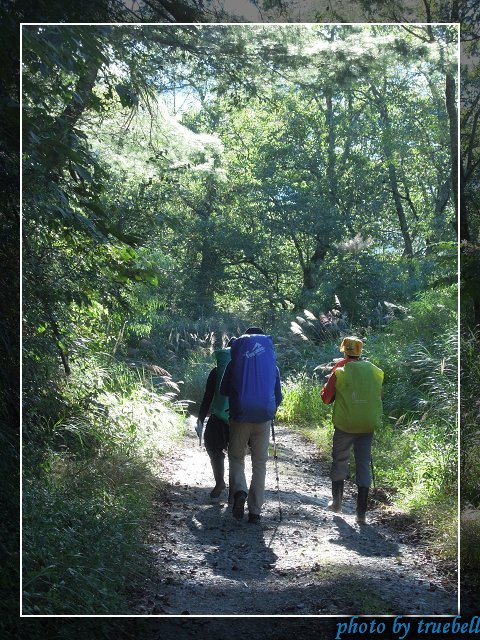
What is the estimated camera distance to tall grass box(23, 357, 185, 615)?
4.56 meters

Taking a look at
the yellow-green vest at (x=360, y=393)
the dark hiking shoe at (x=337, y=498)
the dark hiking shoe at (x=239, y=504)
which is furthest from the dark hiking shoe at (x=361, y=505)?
the dark hiking shoe at (x=239, y=504)

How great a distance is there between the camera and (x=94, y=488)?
15.8 ft

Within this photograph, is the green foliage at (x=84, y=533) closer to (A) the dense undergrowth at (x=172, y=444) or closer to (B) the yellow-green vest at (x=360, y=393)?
(A) the dense undergrowth at (x=172, y=444)

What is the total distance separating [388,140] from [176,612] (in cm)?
296

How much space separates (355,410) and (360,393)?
0.10m

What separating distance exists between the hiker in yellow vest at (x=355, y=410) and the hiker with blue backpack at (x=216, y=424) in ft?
1.95

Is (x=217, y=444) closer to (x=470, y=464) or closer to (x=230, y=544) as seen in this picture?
(x=230, y=544)

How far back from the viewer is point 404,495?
4.73 m

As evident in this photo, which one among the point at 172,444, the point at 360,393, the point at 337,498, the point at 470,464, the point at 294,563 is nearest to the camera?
the point at 294,563

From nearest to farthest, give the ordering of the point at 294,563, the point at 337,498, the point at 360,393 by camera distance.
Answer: the point at 294,563 < the point at 337,498 < the point at 360,393

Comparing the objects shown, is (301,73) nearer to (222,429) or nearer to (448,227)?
(448,227)

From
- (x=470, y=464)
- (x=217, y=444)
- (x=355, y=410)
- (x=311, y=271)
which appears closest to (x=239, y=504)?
(x=217, y=444)

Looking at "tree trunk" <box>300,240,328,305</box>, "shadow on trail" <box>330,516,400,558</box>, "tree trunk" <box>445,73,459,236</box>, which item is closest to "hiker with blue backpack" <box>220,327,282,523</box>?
"tree trunk" <box>300,240,328,305</box>

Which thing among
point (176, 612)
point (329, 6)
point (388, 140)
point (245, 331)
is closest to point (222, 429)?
point (245, 331)
